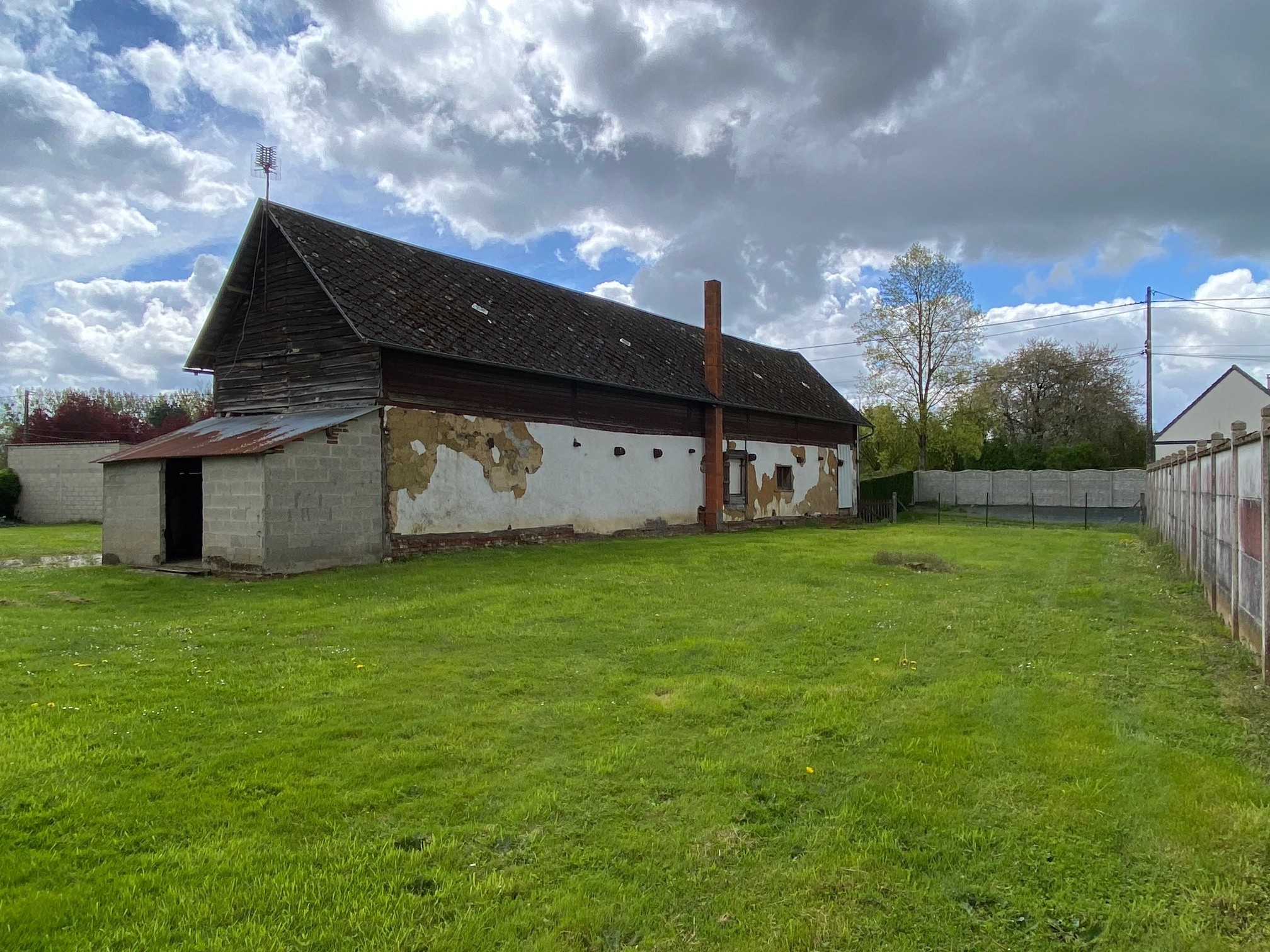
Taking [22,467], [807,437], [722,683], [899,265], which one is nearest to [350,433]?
[722,683]

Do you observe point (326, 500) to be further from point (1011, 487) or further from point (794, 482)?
point (1011, 487)

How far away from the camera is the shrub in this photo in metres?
29.0

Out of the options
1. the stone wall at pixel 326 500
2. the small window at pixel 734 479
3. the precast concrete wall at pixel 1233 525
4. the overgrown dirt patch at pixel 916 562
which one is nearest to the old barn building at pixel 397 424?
the stone wall at pixel 326 500

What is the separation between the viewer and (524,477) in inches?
657

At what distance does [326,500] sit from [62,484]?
2302cm

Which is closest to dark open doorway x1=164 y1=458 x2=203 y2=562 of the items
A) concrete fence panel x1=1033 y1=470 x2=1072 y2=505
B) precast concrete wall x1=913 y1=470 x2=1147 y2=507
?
precast concrete wall x1=913 y1=470 x2=1147 y2=507

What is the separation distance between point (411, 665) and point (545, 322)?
13817 millimetres

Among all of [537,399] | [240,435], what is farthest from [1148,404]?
[240,435]

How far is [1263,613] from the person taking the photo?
6.04 metres

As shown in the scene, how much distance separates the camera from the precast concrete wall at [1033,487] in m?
32.0

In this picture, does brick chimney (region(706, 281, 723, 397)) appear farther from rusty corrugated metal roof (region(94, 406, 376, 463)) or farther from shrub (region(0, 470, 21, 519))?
shrub (region(0, 470, 21, 519))

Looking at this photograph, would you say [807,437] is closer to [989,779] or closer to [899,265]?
[899,265]

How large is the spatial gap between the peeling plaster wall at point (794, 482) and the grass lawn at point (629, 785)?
1590 centimetres

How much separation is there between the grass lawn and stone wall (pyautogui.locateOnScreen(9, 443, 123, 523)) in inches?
950
